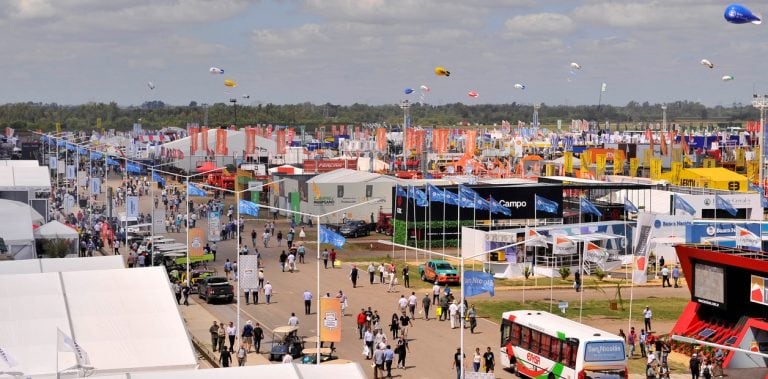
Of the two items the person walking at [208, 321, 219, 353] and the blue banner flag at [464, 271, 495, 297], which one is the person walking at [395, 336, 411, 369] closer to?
the blue banner flag at [464, 271, 495, 297]

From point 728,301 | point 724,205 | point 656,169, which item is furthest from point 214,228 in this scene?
point 656,169

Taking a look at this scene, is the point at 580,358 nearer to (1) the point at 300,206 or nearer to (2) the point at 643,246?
(2) the point at 643,246

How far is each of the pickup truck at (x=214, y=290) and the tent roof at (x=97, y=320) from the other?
15326 millimetres

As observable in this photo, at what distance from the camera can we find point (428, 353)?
35.0 m

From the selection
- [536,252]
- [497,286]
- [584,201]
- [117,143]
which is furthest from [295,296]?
[117,143]

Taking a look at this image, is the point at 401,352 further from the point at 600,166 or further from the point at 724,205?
the point at 600,166

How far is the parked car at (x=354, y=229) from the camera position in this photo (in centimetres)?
6762

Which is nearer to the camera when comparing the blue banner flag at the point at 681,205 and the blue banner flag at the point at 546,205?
the blue banner flag at the point at 681,205

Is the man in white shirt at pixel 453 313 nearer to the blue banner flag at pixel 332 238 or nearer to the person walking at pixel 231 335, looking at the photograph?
the blue banner flag at pixel 332 238

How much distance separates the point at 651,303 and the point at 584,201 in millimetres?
13291

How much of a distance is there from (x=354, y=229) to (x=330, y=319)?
1475 inches

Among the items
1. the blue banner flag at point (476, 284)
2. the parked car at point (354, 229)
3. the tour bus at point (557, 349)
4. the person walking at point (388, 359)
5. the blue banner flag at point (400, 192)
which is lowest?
the parked car at point (354, 229)

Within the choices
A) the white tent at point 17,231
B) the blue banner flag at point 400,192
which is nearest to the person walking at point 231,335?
the white tent at point 17,231

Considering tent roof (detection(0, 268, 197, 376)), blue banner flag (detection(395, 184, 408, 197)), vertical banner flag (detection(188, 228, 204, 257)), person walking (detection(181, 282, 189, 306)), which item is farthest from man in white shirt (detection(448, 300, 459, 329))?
blue banner flag (detection(395, 184, 408, 197))
